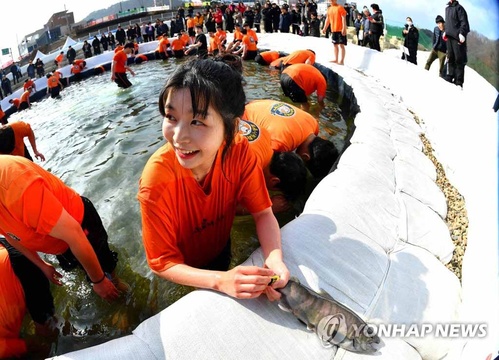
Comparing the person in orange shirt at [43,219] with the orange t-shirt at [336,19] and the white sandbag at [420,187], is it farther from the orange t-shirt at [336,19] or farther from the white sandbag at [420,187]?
the orange t-shirt at [336,19]

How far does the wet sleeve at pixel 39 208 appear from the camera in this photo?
55.7 inches

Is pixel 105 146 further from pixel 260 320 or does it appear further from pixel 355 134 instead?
pixel 260 320

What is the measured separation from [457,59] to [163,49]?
33.3 feet

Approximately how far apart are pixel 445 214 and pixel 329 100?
3.69 metres

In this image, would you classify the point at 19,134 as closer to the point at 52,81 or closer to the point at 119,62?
the point at 119,62

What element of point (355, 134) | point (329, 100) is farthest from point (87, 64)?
point (355, 134)

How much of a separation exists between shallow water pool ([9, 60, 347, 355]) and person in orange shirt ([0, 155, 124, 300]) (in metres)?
0.23

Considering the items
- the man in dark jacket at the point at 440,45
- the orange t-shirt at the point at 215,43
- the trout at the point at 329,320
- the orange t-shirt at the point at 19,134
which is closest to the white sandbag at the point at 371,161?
the trout at the point at 329,320

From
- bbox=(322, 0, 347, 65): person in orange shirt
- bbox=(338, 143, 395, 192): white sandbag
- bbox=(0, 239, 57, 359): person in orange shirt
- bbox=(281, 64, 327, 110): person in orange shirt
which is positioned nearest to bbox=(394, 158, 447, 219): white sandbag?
bbox=(338, 143, 395, 192): white sandbag

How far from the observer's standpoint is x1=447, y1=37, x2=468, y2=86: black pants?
408 cm

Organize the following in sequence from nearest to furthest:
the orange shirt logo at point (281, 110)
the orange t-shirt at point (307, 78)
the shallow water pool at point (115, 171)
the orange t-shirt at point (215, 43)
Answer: the shallow water pool at point (115, 171)
the orange shirt logo at point (281, 110)
the orange t-shirt at point (307, 78)
the orange t-shirt at point (215, 43)

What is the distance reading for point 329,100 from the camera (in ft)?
18.2

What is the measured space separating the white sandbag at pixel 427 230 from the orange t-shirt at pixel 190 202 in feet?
2.65

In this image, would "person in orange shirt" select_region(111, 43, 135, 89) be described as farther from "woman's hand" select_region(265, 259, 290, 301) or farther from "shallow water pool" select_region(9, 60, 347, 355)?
"woman's hand" select_region(265, 259, 290, 301)
